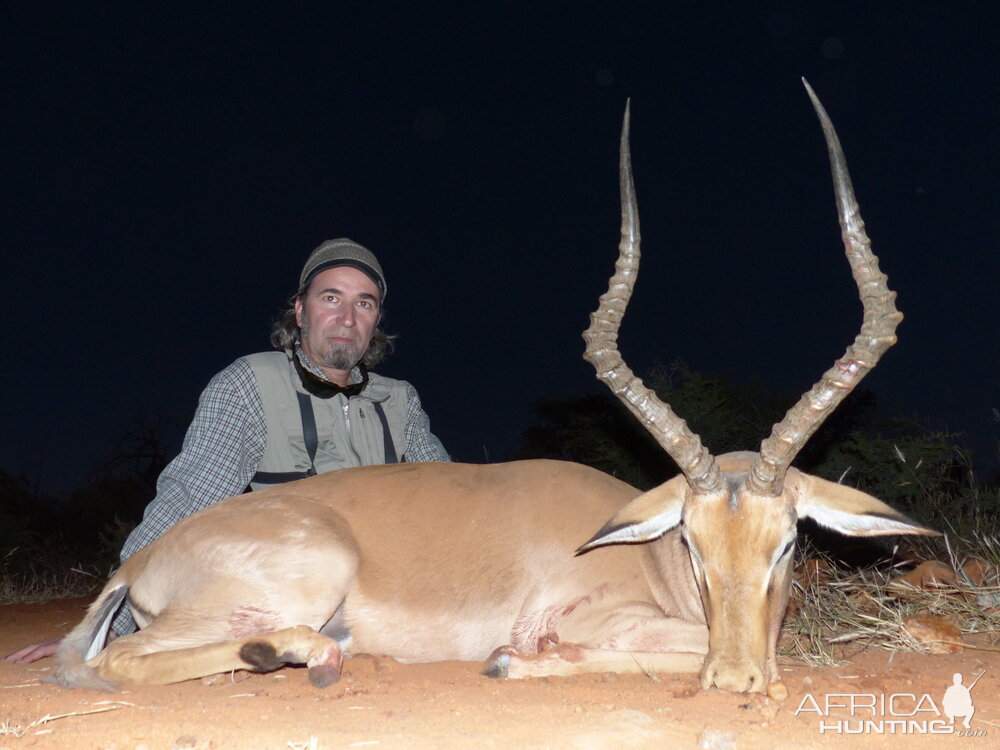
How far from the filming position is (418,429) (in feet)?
20.7

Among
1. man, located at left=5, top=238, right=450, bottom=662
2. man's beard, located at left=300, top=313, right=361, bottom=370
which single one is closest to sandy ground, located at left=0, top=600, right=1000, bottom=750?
man, located at left=5, top=238, right=450, bottom=662

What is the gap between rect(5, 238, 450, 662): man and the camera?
5.15 metres

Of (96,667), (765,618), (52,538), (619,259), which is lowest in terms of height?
(52,538)

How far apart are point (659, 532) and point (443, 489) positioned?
112 centimetres

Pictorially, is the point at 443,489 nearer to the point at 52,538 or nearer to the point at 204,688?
the point at 204,688

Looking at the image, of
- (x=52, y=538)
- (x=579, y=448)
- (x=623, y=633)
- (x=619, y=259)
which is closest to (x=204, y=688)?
(x=623, y=633)

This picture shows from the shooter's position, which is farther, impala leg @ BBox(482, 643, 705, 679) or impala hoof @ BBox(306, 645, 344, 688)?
impala leg @ BBox(482, 643, 705, 679)

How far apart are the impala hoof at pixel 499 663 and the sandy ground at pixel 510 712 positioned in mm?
80

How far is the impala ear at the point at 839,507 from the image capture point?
369 cm

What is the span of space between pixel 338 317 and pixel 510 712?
12.0ft

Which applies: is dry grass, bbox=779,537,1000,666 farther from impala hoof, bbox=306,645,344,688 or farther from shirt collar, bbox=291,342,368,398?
shirt collar, bbox=291,342,368,398

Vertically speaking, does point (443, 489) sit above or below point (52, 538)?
above

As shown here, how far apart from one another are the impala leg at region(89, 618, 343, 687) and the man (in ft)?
4.18

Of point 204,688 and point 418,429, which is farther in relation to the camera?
point 418,429
